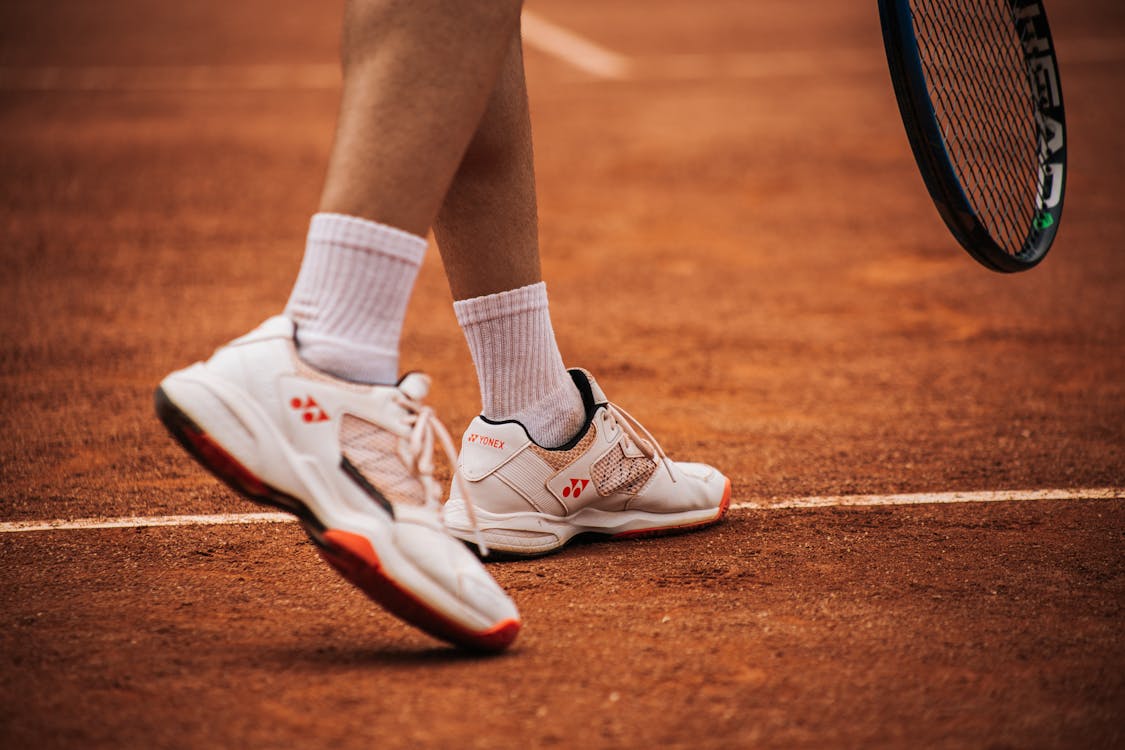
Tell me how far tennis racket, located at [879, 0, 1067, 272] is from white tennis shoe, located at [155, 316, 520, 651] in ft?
3.05

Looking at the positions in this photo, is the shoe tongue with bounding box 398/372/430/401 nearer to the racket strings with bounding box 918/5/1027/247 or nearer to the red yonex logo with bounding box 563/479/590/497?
the red yonex logo with bounding box 563/479/590/497

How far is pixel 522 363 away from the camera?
202cm

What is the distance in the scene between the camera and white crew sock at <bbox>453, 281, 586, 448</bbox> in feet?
6.51

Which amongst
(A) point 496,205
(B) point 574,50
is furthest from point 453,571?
(B) point 574,50

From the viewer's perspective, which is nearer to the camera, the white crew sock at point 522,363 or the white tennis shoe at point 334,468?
the white tennis shoe at point 334,468

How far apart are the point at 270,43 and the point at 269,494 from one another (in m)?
9.27

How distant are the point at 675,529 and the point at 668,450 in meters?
0.52

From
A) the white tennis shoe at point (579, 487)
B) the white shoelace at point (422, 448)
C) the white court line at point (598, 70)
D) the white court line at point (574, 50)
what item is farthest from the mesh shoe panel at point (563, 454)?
the white court line at point (574, 50)

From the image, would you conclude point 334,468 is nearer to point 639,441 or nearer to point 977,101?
point 639,441

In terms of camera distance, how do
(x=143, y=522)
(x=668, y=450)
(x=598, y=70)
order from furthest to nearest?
(x=598, y=70)
(x=668, y=450)
(x=143, y=522)

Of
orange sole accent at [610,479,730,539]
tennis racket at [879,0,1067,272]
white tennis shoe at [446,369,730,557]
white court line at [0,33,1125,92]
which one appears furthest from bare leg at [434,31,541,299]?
white court line at [0,33,1125,92]

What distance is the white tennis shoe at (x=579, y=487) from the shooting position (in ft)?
Answer: 6.58

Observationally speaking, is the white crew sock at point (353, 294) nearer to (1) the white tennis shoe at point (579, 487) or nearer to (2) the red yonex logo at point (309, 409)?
(2) the red yonex logo at point (309, 409)

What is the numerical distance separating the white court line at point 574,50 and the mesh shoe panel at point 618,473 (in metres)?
6.66
